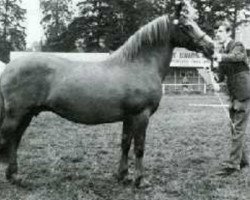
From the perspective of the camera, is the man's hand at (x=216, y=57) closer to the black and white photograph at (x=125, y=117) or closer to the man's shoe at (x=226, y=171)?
the black and white photograph at (x=125, y=117)

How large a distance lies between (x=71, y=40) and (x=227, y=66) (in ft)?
184

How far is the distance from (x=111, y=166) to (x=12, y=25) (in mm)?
66143

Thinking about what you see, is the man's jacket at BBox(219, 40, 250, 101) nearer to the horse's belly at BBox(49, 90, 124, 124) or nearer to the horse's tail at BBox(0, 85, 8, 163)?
the horse's belly at BBox(49, 90, 124, 124)

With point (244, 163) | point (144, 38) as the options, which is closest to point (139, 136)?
point (144, 38)

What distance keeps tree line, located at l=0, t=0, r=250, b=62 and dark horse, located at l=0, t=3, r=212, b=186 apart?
145 feet

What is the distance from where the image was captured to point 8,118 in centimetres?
669

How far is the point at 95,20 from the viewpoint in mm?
61625

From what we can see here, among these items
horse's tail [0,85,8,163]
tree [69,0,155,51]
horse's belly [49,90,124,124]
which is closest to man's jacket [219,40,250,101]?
horse's belly [49,90,124,124]

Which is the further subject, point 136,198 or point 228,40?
point 228,40

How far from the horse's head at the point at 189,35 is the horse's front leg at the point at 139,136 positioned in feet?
4.07

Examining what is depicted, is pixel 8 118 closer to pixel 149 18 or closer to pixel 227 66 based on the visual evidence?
pixel 227 66

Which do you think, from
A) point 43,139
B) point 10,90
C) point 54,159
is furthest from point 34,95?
point 43,139

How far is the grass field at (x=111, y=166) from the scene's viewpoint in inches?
259

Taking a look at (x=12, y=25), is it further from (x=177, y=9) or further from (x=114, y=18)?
(x=177, y=9)
